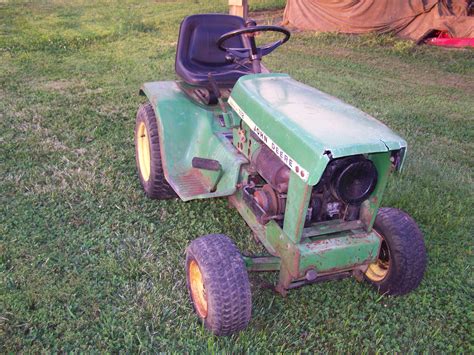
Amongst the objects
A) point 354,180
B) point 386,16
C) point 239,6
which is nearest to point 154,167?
point 354,180

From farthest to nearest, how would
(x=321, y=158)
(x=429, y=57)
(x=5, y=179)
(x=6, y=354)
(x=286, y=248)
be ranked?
(x=429, y=57), (x=5, y=179), (x=286, y=248), (x=6, y=354), (x=321, y=158)

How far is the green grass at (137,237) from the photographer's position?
2447 millimetres

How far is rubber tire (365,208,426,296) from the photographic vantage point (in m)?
2.62

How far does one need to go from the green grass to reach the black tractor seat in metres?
0.98

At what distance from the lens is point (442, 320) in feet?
8.83

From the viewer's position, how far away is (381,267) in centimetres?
283

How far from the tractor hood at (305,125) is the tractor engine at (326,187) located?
0.13 m

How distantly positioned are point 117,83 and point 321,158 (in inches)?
185

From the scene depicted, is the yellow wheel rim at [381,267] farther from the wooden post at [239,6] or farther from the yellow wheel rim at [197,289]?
the wooden post at [239,6]

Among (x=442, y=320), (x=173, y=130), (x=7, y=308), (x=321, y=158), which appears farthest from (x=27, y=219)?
(x=442, y=320)

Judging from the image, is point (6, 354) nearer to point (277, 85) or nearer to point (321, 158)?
point (321, 158)

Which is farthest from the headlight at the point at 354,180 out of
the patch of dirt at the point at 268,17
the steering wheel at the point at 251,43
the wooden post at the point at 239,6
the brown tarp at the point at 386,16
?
the patch of dirt at the point at 268,17

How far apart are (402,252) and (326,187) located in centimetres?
62

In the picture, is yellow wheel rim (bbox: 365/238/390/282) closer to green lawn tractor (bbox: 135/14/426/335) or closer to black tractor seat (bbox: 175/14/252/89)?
green lawn tractor (bbox: 135/14/426/335)
